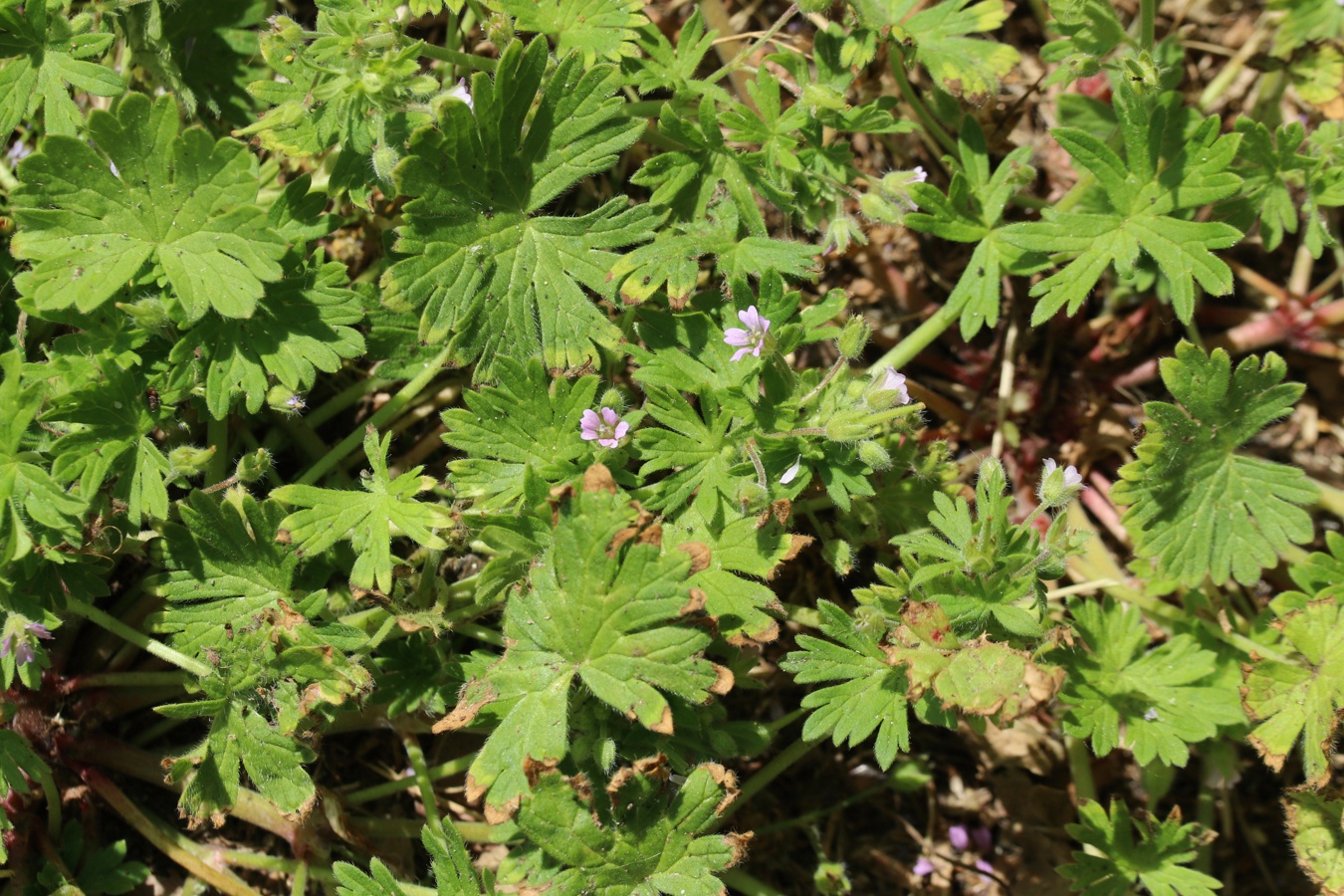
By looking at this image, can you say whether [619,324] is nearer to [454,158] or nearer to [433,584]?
[454,158]

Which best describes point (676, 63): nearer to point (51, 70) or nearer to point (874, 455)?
point (874, 455)

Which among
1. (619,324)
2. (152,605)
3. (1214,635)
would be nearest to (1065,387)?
(1214,635)

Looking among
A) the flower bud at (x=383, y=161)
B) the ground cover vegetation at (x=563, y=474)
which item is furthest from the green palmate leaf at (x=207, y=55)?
the flower bud at (x=383, y=161)

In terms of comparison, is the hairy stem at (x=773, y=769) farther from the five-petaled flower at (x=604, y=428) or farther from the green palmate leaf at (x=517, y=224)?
the green palmate leaf at (x=517, y=224)

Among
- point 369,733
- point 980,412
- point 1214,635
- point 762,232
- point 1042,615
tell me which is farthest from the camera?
point 980,412

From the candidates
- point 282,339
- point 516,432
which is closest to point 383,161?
point 282,339

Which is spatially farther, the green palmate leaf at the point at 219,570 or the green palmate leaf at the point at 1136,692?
the green palmate leaf at the point at 1136,692
